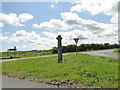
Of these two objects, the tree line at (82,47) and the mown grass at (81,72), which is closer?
the mown grass at (81,72)

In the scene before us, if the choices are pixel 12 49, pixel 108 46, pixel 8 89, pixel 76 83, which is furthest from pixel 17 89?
pixel 108 46

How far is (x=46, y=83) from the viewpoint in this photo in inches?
197

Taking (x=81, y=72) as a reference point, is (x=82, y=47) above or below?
above

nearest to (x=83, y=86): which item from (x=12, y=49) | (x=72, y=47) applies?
(x=12, y=49)

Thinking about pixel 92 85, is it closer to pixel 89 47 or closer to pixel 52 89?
pixel 52 89

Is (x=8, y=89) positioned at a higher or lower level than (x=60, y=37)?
lower

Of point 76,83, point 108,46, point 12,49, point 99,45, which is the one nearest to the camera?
point 76,83

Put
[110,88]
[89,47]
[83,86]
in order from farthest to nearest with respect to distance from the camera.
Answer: [89,47] < [83,86] < [110,88]

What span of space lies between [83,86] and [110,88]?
0.93 meters

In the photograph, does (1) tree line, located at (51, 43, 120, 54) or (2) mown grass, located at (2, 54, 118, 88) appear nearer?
(2) mown grass, located at (2, 54, 118, 88)

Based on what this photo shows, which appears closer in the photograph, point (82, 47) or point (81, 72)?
point (81, 72)

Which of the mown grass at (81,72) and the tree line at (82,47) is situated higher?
the tree line at (82,47)

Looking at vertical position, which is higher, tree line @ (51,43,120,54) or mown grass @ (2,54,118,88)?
tree line @ (51,43,120,54)

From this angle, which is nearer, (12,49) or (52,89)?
(52,89)
